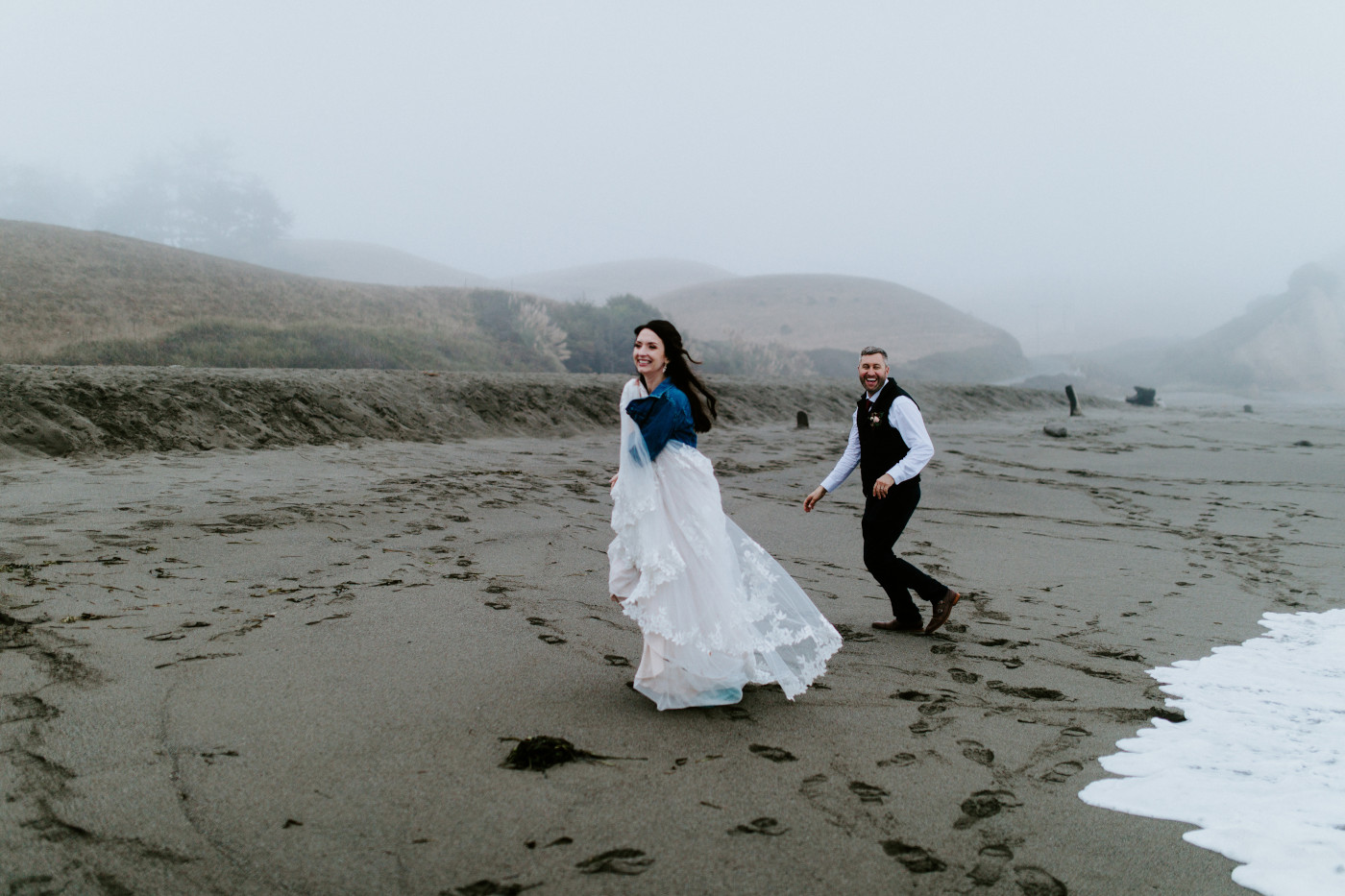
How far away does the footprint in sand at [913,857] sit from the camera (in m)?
2.38

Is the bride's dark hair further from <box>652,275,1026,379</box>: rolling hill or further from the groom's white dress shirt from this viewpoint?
<box>652,275,1026,379</box>: rolling hill

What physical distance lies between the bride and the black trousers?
4.15ft

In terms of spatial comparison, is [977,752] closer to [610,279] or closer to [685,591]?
[685,591]

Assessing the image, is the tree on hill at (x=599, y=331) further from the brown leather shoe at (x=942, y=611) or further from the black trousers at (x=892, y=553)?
the brown leather shoe at (x=942, y=611)

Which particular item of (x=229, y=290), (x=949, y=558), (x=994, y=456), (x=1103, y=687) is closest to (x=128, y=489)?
(x=949, y=558)

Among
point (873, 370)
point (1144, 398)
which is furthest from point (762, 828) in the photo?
point (1144, 398)

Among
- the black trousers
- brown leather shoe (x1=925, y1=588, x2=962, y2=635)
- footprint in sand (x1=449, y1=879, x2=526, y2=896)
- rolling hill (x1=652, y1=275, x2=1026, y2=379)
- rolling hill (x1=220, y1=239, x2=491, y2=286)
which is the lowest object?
footprint in sand (x1=449, y1=879, x2=526, y2=896)

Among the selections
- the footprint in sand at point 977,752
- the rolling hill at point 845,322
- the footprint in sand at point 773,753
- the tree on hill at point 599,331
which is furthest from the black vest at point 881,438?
the rolling hill at point 845,322

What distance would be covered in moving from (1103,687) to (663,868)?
2662 millimetres

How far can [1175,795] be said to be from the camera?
114 inches

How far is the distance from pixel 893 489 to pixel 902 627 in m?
0.82

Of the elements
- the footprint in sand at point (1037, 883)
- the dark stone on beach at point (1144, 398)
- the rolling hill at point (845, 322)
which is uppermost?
the rolling hill at point (845, 322)

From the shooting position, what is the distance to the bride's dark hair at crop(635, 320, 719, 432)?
366cm

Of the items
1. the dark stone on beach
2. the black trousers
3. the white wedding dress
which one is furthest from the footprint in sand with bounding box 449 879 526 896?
the dark stone on beach
